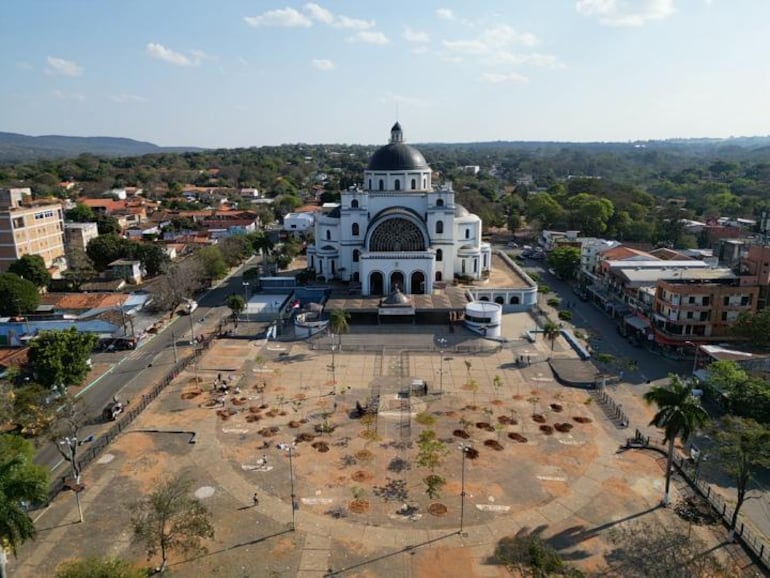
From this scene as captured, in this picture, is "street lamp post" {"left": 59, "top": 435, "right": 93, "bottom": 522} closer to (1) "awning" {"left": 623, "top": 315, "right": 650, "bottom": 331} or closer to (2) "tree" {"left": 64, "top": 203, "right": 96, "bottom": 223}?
(1) "awning" {"left": 623, "top": 315, "right": 650, "bottom": 331}

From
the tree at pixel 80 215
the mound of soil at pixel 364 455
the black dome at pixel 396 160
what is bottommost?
the mound of soil at pixel 364 455

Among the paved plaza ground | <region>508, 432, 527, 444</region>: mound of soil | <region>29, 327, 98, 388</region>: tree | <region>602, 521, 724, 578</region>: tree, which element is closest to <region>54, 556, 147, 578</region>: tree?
the paved plaza ground

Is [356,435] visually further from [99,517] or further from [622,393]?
[622,393]

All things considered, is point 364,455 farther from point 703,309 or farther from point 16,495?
point 703,309

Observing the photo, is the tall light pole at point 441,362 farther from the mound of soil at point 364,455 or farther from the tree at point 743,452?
the tree at point 743,452

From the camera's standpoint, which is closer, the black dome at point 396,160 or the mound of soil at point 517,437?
the mound of soil at point 517,437

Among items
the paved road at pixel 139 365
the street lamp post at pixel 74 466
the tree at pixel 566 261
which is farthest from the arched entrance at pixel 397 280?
the street lamp post at pixel 74 466
